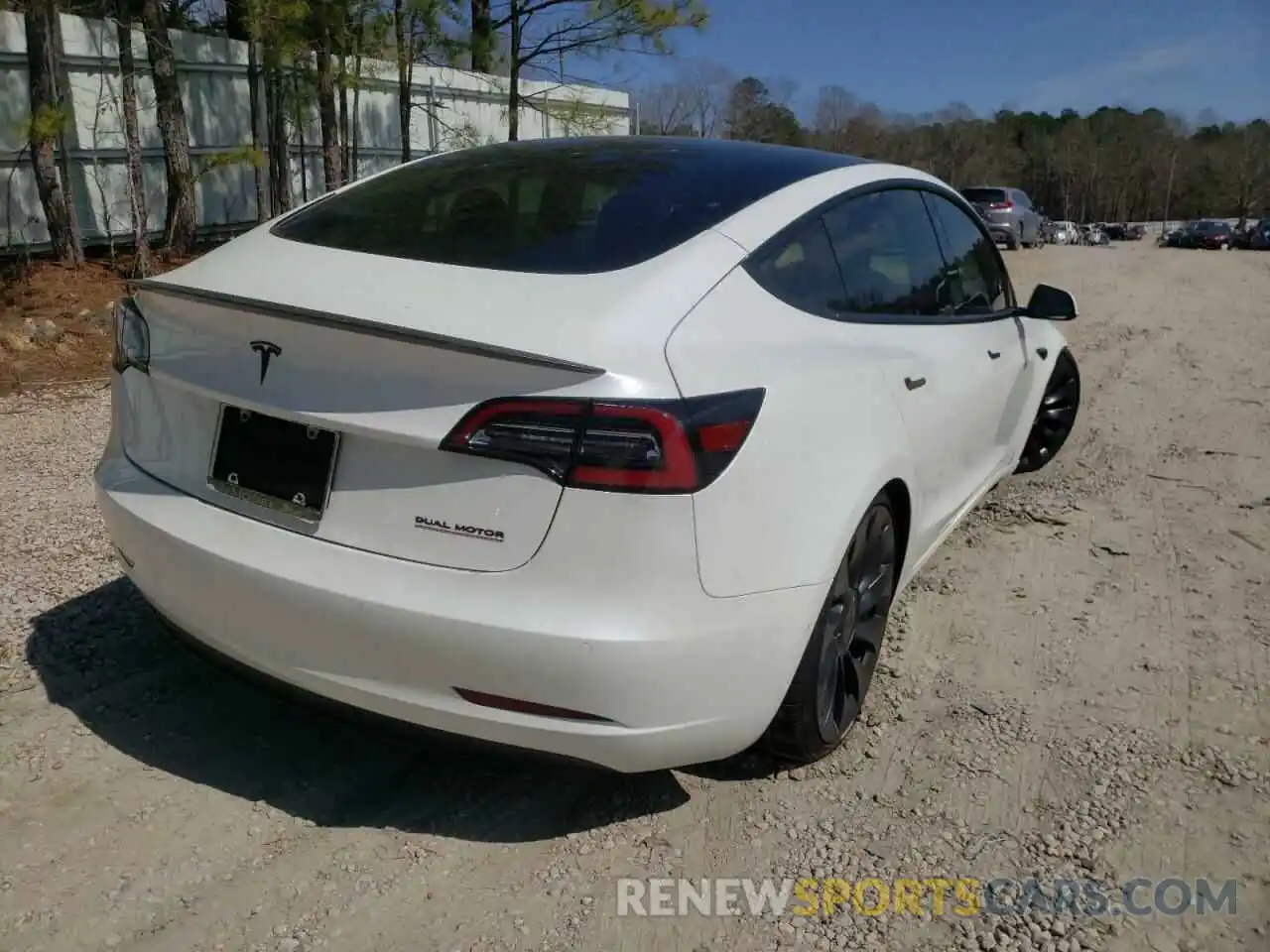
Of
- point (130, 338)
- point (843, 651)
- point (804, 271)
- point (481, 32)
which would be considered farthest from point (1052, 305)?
point (481, 32)

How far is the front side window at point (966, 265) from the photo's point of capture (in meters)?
3.84

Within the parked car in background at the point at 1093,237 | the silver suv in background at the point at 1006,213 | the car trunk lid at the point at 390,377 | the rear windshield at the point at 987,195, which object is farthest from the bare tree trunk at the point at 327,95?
the parked car in background at the point at 1093,237

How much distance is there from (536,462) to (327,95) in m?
11.6

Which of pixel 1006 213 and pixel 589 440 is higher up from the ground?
pixel 589 440

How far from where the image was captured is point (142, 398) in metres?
2.59

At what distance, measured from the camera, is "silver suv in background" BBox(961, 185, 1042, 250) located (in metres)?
25.3

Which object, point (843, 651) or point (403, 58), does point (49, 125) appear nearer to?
point (403, 58)

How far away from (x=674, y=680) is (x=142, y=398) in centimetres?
154

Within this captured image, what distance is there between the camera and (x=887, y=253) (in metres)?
3.26

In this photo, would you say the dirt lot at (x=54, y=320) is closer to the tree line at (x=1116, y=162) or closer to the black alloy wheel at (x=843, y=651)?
the black alloy wheel at (x=843, y=651)

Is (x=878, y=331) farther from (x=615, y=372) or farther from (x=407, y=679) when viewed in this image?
(x=407, y=679)

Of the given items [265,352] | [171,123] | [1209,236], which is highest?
[171,123]

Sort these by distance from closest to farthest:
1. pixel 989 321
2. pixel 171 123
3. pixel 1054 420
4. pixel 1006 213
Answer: pixel 989 321, pixel 1054 420, pixel 171 123, pixel 1006 213

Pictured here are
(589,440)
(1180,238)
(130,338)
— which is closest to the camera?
(589,440)
